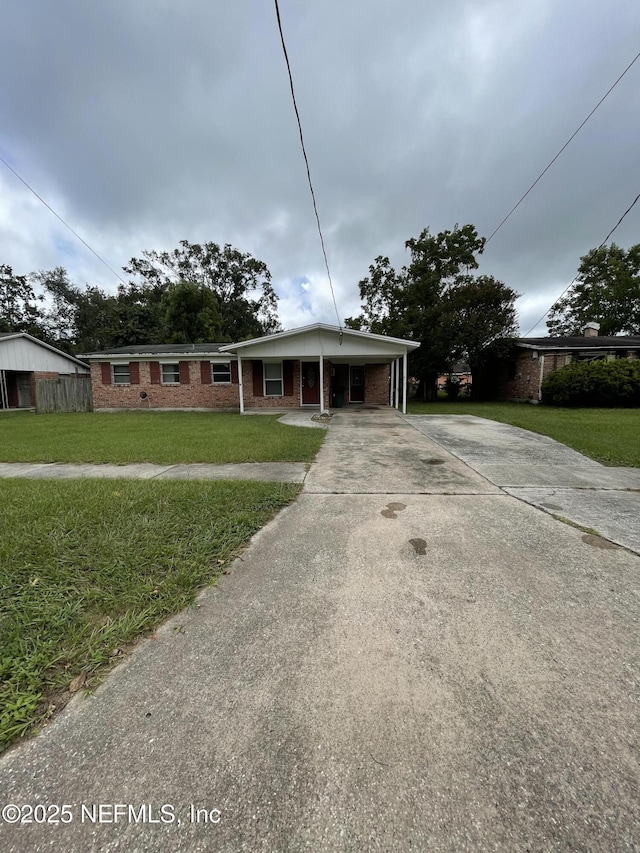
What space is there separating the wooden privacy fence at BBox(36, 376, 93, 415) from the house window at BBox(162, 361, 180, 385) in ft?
13.1

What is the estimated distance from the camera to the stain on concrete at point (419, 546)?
2.85 meters

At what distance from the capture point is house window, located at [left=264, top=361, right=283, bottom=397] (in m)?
15.1

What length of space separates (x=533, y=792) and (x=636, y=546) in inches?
102

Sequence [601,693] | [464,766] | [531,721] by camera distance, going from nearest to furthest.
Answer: [464,766] → [531,721] → [601,693]

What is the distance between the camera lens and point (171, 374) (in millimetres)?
16250

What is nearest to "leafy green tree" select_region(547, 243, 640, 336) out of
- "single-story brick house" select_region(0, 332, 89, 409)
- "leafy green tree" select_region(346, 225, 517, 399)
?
"leafy green tree" select_region(346, 225, 517, 399)

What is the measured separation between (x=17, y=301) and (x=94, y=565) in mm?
41599

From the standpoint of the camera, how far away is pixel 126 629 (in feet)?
6.46

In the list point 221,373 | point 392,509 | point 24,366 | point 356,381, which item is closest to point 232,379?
point 221,373

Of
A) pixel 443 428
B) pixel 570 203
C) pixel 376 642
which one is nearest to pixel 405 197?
pixel 570 203

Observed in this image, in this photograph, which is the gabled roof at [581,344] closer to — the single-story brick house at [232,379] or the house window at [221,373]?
the single-story brick house at [232,379]

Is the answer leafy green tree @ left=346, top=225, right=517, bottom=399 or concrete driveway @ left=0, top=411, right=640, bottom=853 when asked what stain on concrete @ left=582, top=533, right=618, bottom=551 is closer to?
concrete driveway @ left=0, top=411, right=640, bottom=853

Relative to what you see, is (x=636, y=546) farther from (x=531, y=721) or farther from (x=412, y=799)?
(x=412, y=799)

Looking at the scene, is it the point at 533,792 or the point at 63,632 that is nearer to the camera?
the point at 533,792
